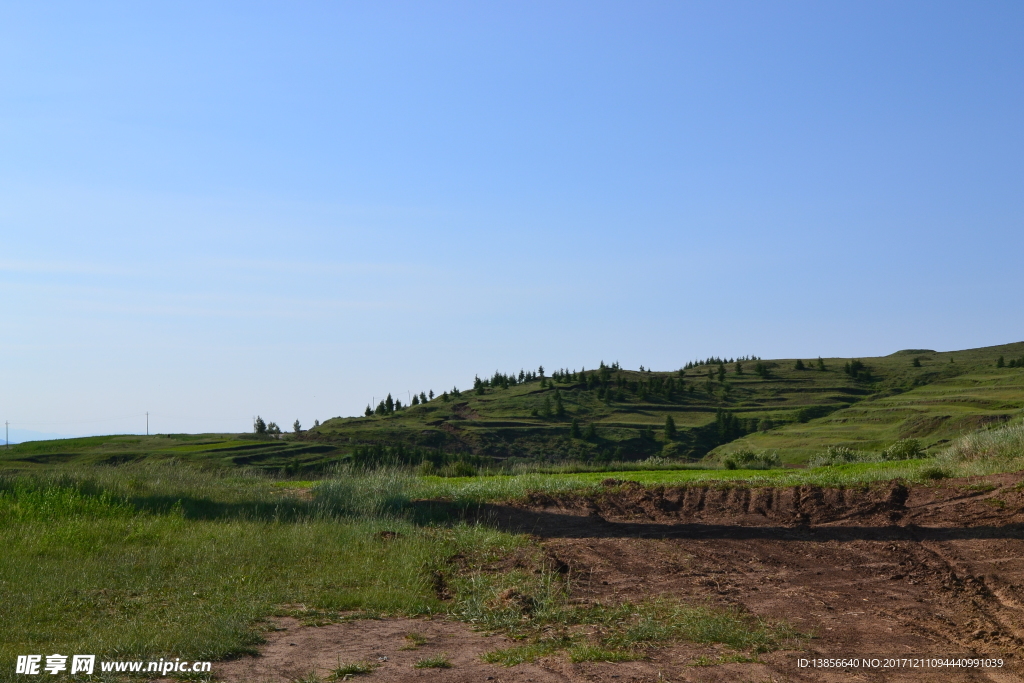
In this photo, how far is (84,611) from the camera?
818 cm

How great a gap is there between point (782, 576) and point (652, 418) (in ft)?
221

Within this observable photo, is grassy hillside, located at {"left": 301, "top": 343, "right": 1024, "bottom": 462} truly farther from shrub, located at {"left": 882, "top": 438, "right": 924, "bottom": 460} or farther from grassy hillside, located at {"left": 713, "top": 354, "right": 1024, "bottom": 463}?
shrub, located at {"left": 882, "top": 438, "right": 924, "bottom": 460}

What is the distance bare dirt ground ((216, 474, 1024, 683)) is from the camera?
6.49m

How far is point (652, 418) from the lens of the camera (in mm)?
76062

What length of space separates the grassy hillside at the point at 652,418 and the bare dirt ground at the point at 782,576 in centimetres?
1928

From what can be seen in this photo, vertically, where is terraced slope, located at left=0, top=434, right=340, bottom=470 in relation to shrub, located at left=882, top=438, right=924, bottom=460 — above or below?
above

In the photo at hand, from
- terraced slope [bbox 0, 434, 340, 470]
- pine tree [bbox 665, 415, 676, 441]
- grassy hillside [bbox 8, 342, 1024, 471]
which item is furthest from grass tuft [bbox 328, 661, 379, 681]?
pine tree [bbox 665, 415, 676, 441]

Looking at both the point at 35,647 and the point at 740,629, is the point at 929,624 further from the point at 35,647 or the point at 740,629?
the point at 35,647

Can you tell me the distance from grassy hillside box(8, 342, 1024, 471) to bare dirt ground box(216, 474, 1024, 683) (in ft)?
63.3

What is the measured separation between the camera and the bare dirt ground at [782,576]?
21.3ft

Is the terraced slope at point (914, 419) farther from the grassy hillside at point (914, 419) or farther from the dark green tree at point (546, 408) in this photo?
the dark green tree at point (546, 408)

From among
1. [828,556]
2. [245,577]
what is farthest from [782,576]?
[245,577]

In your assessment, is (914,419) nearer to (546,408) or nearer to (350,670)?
(546,408)

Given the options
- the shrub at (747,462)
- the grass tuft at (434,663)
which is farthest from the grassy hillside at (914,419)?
the grass tuft at (434,663)
